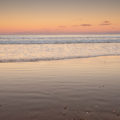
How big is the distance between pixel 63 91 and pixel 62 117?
9.68ft

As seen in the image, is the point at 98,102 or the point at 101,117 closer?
the point at 101,117

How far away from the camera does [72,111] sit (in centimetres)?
689

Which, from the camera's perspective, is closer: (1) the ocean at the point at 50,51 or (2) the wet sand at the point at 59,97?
(2) the wet sand at the point at 59,97

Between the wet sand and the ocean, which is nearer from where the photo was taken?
the wet sand

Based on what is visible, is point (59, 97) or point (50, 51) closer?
point (59, 97)

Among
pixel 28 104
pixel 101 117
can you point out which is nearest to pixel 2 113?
pixel 28 104

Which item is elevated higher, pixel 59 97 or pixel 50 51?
pixel 59 97

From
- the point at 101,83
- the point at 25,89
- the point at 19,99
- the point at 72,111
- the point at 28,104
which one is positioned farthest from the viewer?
the point at 101,83

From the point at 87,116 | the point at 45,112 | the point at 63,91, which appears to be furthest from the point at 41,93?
the point at 87,116

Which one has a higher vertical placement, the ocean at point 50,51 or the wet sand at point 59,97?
the wet sand at point 59,97

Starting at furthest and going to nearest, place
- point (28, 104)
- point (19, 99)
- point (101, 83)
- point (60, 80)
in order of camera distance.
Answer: point (60, 80) → point (101, 83) → point (19, 99) → point (28, 104)

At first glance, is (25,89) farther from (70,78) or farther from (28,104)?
(70,78)

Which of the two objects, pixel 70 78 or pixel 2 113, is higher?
pixel 2 113

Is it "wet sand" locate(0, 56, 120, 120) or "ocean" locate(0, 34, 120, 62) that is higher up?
A: "wet sand" locate(0, 56, 120, 120)
